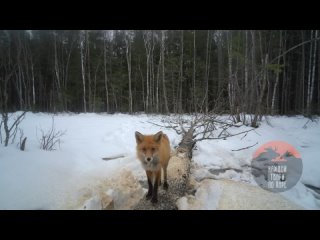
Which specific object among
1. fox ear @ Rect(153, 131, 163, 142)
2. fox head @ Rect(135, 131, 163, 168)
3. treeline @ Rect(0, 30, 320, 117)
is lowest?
fox head @ Rect(135, 131, 163, 168)

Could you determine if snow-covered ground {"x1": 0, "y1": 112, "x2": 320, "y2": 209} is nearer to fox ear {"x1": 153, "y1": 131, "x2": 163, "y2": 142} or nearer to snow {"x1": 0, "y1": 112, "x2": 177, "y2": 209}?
snow {"x1": 0, "y1": 112, "x2": 177, "y2": 209}

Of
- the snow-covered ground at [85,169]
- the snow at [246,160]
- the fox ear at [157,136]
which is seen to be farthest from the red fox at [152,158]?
the snow at [246,160]

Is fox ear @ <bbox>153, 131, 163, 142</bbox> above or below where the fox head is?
above

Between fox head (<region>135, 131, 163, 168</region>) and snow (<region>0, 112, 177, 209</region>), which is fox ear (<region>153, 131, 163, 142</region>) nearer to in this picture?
fox head (<region>135, 131, 163, 168</region>)

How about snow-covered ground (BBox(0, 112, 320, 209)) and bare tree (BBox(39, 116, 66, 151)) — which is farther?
bare tree (BBox(39, 116, 66, 151))

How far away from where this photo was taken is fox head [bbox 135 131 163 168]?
3373 mm

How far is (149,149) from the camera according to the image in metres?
3.40

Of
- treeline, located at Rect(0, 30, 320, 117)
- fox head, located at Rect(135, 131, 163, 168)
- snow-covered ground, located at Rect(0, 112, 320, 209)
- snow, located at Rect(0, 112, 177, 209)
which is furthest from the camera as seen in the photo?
treeline, located at Rect(0, 30, 320, 117)

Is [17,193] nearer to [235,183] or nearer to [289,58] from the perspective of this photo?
[235,183]

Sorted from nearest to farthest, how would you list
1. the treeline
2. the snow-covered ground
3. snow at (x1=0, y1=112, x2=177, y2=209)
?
snow at (x1=0, y1=112, x2=177, y2=209) → the snow-covered ground → the treeline

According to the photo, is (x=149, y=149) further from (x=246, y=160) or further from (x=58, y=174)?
(x=246, y=160)

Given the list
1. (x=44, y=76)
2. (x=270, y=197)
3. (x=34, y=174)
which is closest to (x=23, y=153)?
(x=34, y=174)

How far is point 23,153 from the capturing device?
454 centimetres

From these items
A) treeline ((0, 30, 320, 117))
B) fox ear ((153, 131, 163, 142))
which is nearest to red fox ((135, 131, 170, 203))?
fox ear ((153, 131, 163, 142))
